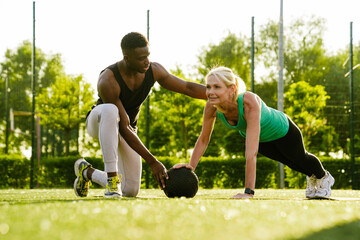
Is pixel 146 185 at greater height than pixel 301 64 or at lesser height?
lesser

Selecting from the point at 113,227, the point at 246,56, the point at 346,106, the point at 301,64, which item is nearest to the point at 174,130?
the point at 346,106

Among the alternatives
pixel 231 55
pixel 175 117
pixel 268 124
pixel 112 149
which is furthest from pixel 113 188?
pixel 231 55

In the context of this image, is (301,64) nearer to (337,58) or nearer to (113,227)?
(337,58)

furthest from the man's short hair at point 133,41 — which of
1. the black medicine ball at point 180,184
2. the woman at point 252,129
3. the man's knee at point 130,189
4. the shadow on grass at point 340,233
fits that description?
the shadow on grass at point 340,233

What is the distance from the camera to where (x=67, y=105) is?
1806 cm

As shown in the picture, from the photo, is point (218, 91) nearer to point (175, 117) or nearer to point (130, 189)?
point (130, 189)

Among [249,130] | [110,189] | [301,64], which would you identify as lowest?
[110,189]

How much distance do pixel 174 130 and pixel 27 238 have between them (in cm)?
1661

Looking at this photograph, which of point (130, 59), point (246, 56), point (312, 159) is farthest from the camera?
point (246, 56)

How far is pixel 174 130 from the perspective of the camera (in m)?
18.2

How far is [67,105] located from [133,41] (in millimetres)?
14444

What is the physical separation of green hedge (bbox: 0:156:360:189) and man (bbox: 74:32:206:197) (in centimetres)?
684

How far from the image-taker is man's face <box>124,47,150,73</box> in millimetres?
4152

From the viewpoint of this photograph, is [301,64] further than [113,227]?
Yes
